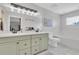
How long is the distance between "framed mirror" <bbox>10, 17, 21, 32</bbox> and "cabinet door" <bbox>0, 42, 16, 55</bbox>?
758mm

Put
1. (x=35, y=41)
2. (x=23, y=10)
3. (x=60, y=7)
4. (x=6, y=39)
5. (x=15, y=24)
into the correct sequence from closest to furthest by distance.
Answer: (x=6, y=39), (x=35, y=41), (x=15, y=24), (x=23, y=10), (x=60, y=7)

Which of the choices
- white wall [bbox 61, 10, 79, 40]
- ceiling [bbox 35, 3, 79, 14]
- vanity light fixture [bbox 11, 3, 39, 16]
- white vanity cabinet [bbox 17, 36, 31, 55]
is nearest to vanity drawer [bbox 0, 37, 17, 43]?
white vanity cabinet [bbox 17, 36, 31, 55]

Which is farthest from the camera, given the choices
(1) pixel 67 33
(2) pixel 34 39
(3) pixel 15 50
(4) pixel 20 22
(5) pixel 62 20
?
(1) pixel 67 33

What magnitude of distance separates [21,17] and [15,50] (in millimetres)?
1179

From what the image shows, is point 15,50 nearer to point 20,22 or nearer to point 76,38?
point 20,22

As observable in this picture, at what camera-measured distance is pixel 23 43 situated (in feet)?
7.45

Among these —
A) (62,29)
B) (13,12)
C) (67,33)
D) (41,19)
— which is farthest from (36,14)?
(67,33)

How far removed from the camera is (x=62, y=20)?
309cm

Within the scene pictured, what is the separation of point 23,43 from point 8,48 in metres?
0.43

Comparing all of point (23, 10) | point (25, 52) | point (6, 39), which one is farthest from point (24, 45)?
point (23, 10)

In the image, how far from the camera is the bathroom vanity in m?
1.85

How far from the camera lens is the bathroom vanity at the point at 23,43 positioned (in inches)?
72.9

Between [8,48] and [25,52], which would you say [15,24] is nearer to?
[25,52]

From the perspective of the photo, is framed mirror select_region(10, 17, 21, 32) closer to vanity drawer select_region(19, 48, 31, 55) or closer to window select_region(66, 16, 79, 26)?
vanity drawer select_region(19, 48, 31, 55)
